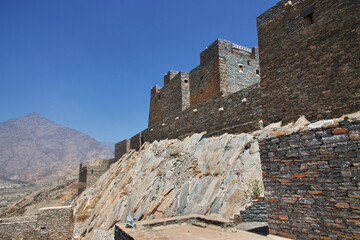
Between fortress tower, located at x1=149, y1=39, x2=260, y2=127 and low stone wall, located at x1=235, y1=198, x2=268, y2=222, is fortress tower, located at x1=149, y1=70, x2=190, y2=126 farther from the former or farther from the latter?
low stone wall, located at x1=235, y1=198, x2=268, y2=222

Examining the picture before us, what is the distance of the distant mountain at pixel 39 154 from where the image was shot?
11162 centimetres

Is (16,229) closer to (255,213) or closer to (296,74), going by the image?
(255,213)

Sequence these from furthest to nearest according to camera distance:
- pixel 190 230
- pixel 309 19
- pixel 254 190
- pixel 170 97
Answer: pixel 170 97, pixel 309 19, pixel 254 190, pixel 190 230

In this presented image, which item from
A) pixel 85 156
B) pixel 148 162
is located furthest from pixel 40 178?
pixel 148 162

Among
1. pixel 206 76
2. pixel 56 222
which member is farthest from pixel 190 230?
pixel 206 76

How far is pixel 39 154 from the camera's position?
491 feet

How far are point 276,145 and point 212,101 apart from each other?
317 inches

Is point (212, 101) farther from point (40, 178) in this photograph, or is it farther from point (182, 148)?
point (40, 178)

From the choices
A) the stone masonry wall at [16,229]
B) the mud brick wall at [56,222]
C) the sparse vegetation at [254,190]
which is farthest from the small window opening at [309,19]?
the stone masonry wall at [16,229]

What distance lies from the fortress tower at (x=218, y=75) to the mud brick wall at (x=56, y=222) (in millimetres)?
9060

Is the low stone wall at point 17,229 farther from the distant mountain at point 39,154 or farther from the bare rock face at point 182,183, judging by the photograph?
the distant mountain at point 39,154

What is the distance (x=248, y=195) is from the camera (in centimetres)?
793

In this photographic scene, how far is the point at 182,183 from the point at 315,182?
271 inches

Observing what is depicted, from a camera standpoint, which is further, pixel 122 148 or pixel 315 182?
pixel 122 148
